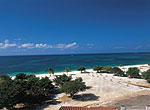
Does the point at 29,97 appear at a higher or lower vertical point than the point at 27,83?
lower

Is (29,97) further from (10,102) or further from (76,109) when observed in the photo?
(76,109)

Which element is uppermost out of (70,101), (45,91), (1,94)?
(1,94)

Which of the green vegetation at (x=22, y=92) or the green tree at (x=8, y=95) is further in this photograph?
the green vegetation at (x=22, y=92)

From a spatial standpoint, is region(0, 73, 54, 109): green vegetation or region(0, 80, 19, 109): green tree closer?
region(0, 80, 19, 109): green tree

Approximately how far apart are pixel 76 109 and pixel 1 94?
43.3 feet

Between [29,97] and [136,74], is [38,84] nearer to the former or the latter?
[29,97]

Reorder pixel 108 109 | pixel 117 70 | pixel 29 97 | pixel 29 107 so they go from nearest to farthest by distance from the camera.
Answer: pixel 108 109 → pixel 29 107 → pixel 29 97 → pixel 117 70

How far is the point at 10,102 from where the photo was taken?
17156 millimetres

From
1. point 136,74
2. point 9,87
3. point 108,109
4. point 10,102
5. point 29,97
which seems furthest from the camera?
point 136,74

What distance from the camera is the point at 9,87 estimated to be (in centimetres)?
1831

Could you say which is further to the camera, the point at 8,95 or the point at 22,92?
the point at 22,92

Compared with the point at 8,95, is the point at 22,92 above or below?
below

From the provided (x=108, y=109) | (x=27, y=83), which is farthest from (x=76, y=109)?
(x=27, y=83)

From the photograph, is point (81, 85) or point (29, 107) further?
point (81, 85)
